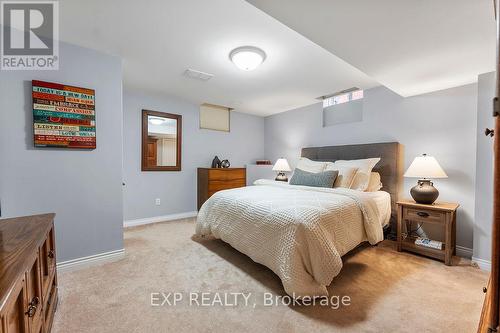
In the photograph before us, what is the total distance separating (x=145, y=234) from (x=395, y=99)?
4027mm

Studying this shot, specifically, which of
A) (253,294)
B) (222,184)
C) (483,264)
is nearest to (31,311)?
(253,294)

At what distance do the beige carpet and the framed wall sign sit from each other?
125 cm

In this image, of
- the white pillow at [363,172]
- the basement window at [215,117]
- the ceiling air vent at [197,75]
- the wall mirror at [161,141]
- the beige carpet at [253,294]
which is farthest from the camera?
the basement window at [215,117]

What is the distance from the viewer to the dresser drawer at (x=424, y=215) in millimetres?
2296

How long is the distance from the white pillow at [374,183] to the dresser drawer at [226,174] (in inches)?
91.8

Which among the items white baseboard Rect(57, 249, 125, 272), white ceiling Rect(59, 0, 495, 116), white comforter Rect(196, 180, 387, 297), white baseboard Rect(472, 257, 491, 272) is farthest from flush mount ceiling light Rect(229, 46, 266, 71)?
white baseboard Rect(472, 257, 491, 272)

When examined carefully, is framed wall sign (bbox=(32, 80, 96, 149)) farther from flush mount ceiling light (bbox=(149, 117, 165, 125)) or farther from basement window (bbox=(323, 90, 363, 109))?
basement window (bbox=(323, 90, 363, 109))

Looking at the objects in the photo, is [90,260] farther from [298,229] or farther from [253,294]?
[298,229]

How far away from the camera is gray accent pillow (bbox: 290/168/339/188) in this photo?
2.89m

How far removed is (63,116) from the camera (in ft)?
6.73

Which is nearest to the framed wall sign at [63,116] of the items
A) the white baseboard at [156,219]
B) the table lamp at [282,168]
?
the white baseboard at [156,219]

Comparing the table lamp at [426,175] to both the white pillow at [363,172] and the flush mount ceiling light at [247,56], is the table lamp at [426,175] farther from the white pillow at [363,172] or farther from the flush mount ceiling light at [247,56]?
the flush mount ceiling light at [247,56]

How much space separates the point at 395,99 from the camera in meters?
3.08

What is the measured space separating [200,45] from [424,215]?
116 inches
